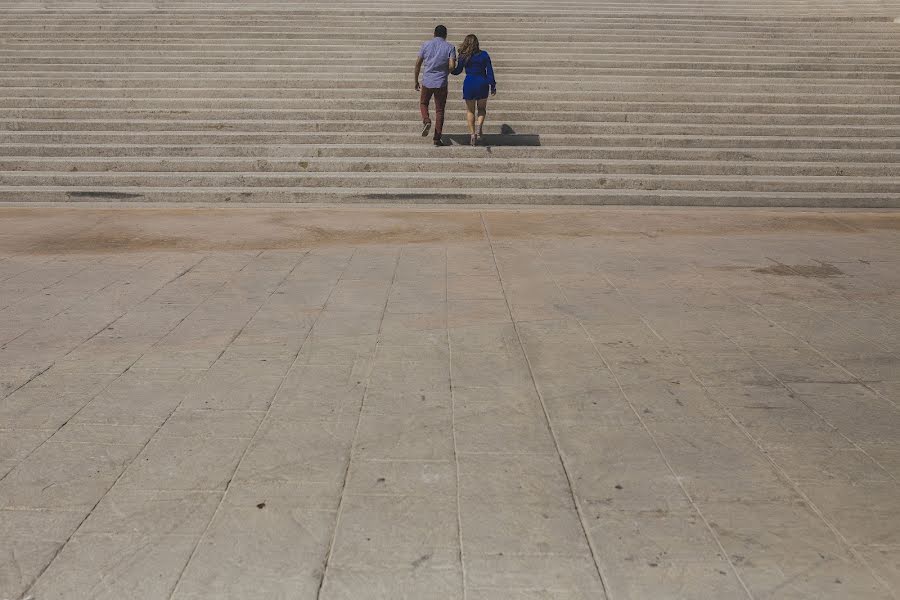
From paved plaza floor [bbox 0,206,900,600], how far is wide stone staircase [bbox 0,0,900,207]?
325cm

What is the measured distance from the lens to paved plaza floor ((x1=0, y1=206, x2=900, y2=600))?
2.93 meters

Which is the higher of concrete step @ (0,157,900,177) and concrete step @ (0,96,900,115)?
concrete step @ (0,96,900,115)

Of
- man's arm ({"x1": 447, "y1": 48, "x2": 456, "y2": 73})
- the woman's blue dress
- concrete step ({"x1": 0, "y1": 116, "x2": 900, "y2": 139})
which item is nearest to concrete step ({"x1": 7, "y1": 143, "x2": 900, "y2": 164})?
concrete step ({"x1": 0, "y1": 116, "x2": 900, "y2": 139})

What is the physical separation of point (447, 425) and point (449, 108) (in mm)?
9725

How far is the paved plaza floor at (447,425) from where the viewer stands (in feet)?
9.62

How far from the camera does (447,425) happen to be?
4.09 meters

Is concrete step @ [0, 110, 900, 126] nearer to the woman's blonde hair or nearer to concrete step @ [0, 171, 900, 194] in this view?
concrete step @ [0, 171, 900, 194]

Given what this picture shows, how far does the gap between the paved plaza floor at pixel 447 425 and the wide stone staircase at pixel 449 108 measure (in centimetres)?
325

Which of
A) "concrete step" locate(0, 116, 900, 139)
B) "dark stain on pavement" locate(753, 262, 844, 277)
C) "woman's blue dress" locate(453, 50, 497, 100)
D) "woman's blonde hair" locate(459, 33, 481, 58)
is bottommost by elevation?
"dark stain on pavement" locate(753, 262, 844, 277)

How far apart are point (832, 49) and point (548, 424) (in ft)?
46.5

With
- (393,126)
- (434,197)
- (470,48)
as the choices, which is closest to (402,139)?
(393,126)

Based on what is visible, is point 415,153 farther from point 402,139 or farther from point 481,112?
point 481,112

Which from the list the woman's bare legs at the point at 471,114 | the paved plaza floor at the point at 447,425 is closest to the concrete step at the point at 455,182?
the woman's bare legs at the point at 471,114

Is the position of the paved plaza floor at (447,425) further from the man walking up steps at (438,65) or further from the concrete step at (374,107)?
the concrete step at (374,107)
